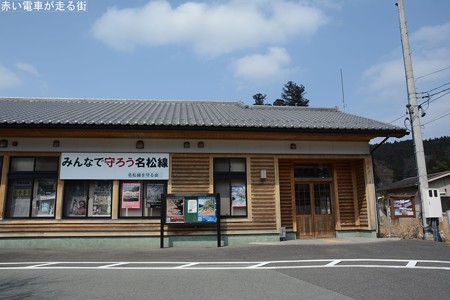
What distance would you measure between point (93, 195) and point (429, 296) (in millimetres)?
9497

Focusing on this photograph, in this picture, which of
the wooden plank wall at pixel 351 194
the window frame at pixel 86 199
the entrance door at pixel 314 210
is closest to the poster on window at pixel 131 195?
the window frame at pixel 86 199

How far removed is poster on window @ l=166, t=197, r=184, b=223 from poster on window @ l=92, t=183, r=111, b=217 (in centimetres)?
198

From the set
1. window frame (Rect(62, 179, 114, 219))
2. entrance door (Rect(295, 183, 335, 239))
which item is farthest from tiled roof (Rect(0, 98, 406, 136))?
entrance door (Rect(295, 183, 335, 239))

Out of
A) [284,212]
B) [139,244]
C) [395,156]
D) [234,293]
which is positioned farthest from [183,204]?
[395,156]

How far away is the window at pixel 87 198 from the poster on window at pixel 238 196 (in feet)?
12.7

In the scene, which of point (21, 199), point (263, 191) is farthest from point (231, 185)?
point (21, 199)

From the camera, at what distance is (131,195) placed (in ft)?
37.3

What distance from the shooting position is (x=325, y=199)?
42.8 feet

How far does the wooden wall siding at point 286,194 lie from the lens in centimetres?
→ 1249

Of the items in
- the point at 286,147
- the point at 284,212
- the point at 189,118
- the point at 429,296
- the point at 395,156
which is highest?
the point at 395,156

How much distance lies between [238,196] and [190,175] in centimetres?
170

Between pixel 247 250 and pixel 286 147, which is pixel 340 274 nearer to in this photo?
pixel 247 250

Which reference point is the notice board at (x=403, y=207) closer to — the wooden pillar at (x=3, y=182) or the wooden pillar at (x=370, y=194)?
the wooden pillar at (x=370, y=194)

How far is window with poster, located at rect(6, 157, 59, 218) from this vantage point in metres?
11.2
